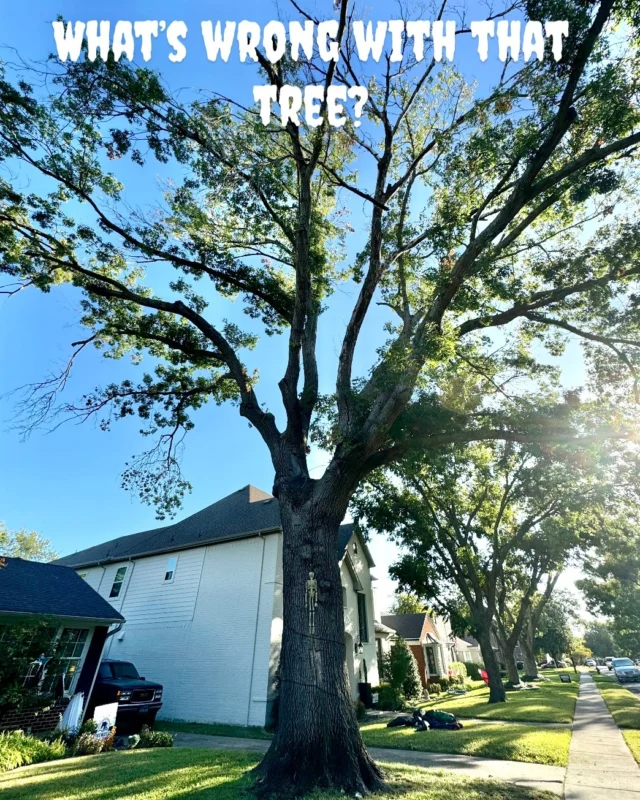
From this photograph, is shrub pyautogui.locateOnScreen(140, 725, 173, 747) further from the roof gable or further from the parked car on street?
the parked car on street

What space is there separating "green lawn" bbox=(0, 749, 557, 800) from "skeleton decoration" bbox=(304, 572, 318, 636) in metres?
1.73

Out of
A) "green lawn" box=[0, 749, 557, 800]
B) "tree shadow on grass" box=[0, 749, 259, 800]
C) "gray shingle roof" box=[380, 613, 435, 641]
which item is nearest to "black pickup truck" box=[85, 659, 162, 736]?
"tree shadow on grass" box=[0, 749, 259, 800]

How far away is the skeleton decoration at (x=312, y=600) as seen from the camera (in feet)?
19.2

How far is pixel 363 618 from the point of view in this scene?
2081 cm

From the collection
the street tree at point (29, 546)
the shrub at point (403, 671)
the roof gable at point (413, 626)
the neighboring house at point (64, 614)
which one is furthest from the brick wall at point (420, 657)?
the street tree at point (29, 546)

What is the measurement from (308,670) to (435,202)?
31.3 ft

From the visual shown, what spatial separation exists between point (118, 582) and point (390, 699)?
1398 centimetres

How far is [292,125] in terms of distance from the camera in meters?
7.82

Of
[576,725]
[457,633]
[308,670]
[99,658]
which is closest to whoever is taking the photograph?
[308,670]

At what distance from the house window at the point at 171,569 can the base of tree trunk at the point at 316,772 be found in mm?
14498

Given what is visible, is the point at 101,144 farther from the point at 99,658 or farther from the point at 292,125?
the point at 99,658

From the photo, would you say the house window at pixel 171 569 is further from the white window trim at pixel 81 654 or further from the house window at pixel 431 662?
the house window at pixel 431 662

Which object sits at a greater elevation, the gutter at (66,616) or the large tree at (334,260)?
the large tree at (334,260)

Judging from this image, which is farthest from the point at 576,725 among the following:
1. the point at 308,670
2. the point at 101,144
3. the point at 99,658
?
the point at 101,144
